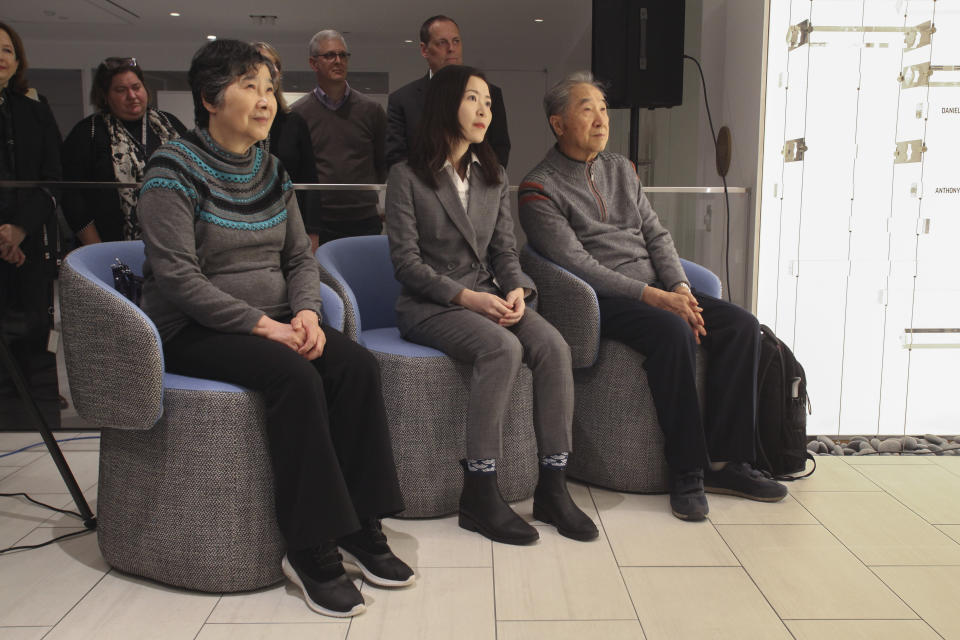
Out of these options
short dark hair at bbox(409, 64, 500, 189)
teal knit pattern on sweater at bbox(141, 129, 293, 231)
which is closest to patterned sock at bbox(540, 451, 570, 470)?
short dark hair at bbox(409, 64, 500, 189)

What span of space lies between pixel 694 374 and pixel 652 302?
30 centimetres

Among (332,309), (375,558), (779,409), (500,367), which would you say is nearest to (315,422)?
(375,558)

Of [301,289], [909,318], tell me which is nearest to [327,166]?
[301,289]

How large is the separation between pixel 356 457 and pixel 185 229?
70 cm

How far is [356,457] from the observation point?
2.08 m

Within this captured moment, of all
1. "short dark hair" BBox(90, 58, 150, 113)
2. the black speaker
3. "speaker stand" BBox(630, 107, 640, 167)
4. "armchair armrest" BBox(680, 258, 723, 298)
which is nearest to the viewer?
"armchair armrest" BBox(680, 258, 723, 298)

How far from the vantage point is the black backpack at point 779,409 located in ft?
9.09

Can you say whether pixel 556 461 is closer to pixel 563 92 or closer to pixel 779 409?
pixel 779 409

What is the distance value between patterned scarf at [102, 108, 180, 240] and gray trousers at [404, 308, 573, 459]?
1.31m

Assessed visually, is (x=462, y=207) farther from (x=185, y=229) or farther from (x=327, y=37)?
(x=327, y=37)

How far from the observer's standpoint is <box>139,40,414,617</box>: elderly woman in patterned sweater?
1936mm

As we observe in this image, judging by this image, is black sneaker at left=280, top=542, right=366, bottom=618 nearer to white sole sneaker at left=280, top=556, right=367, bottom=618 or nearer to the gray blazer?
white sole sneaker at left=280, top=556, right=367, bottom=618

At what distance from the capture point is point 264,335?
2092mm

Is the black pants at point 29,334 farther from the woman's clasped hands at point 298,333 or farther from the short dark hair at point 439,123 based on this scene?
the short dark hair at point 439,123
